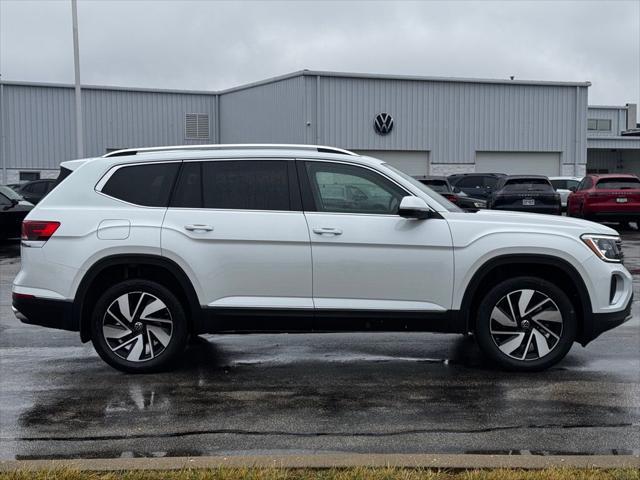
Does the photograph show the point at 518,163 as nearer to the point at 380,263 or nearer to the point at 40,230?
the point at 380,263

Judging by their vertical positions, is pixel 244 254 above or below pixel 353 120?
below

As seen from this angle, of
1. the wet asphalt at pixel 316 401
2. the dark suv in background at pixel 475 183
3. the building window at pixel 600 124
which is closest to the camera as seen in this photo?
the wet asphalt at pixel 316 401

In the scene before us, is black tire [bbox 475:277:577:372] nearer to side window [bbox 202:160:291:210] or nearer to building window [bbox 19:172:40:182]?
side window [bbox 202:160:291:210]

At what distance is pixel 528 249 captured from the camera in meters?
6.95

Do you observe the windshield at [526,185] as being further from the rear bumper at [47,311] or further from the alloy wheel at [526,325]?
the rear bumper at [47,311]

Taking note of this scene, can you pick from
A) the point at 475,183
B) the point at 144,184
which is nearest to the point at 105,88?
the point at 475,183

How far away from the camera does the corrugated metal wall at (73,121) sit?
42.1m

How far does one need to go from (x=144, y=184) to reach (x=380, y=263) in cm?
207

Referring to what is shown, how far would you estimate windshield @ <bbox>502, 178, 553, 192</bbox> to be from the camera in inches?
971

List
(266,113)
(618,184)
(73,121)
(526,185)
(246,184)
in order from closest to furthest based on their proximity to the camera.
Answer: (246,184), (618,184), (526,185), (266,113), (73,121)

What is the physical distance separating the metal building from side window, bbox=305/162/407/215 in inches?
1203

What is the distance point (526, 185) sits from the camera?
24781 millimetres

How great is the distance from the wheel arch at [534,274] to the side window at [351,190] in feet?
2.89

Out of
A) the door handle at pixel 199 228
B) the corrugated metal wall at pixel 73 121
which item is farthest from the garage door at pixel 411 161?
the door handle at pixel 199 228
